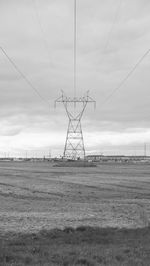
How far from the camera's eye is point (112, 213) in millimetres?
22312

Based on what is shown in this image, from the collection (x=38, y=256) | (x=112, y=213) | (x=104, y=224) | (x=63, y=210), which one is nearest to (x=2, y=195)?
(x=63, y=210)

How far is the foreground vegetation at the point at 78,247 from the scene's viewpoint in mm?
10984

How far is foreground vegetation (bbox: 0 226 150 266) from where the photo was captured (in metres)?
11.0

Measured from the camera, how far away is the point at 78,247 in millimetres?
13102

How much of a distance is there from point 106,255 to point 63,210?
39.7ft

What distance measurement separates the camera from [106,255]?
1171cm

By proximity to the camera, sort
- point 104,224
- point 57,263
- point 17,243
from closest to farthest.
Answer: point 57,263 → point 17,243 → point 104,224

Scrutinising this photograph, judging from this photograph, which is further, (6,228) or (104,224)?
(104,224)

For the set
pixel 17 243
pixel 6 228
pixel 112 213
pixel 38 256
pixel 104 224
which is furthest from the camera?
pixel 112 213

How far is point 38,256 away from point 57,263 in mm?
887

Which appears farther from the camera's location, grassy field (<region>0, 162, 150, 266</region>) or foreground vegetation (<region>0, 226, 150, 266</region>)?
grassy field (<region>0, 162, 150, 266</region>)

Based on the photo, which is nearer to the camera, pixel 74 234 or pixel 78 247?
pixel 78 247

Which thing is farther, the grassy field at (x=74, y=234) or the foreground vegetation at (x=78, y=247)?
the grassy field at (x=74, y=234)

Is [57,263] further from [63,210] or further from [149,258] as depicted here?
[63,210]
